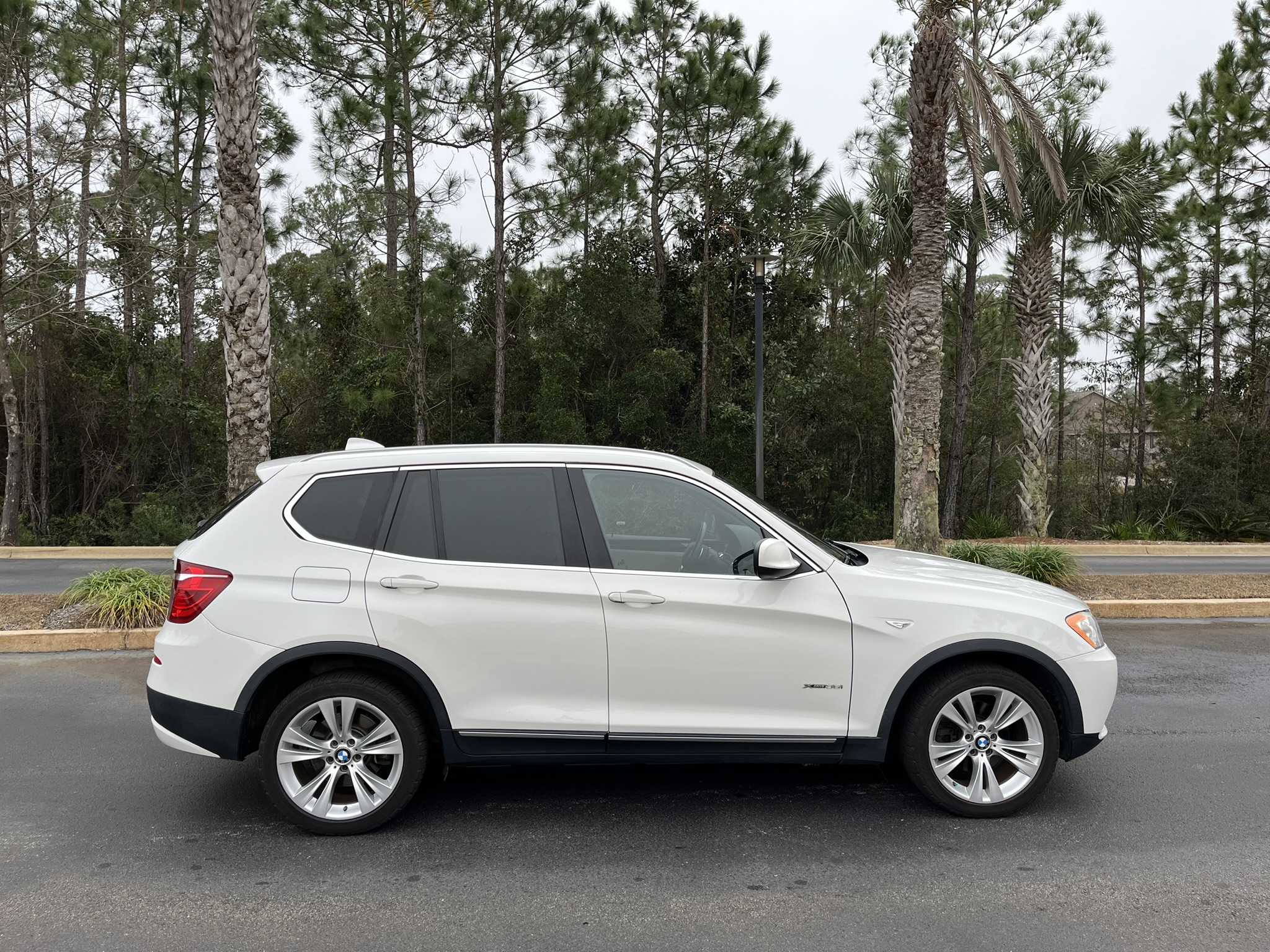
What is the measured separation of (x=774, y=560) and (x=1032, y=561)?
25.5 feet

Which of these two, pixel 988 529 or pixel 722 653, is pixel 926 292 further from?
pixel 988 529

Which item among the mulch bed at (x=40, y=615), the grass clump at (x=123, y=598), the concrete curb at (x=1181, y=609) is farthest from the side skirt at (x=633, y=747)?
the concrete curb at (x=1181, y=609)

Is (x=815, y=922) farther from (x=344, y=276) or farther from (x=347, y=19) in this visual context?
(x=344, y=276)

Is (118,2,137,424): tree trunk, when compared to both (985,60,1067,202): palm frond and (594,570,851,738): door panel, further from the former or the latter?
(594,570,851,738): door panel

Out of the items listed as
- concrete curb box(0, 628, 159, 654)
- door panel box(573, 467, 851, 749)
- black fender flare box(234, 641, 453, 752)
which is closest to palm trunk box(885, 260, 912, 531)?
concrete curb box(0, 628, 159, 654)

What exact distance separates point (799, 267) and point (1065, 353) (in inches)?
469

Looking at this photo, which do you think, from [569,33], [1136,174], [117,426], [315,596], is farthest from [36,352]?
[1136,174]

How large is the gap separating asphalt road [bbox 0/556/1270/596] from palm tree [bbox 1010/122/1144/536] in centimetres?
309

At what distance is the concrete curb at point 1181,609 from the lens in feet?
30.8

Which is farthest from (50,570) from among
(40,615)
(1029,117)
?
(1029,117)

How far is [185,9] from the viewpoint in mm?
21016

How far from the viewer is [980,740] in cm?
423

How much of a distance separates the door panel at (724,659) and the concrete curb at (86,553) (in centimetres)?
1291

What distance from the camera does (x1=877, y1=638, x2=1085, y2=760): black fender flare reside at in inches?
163
